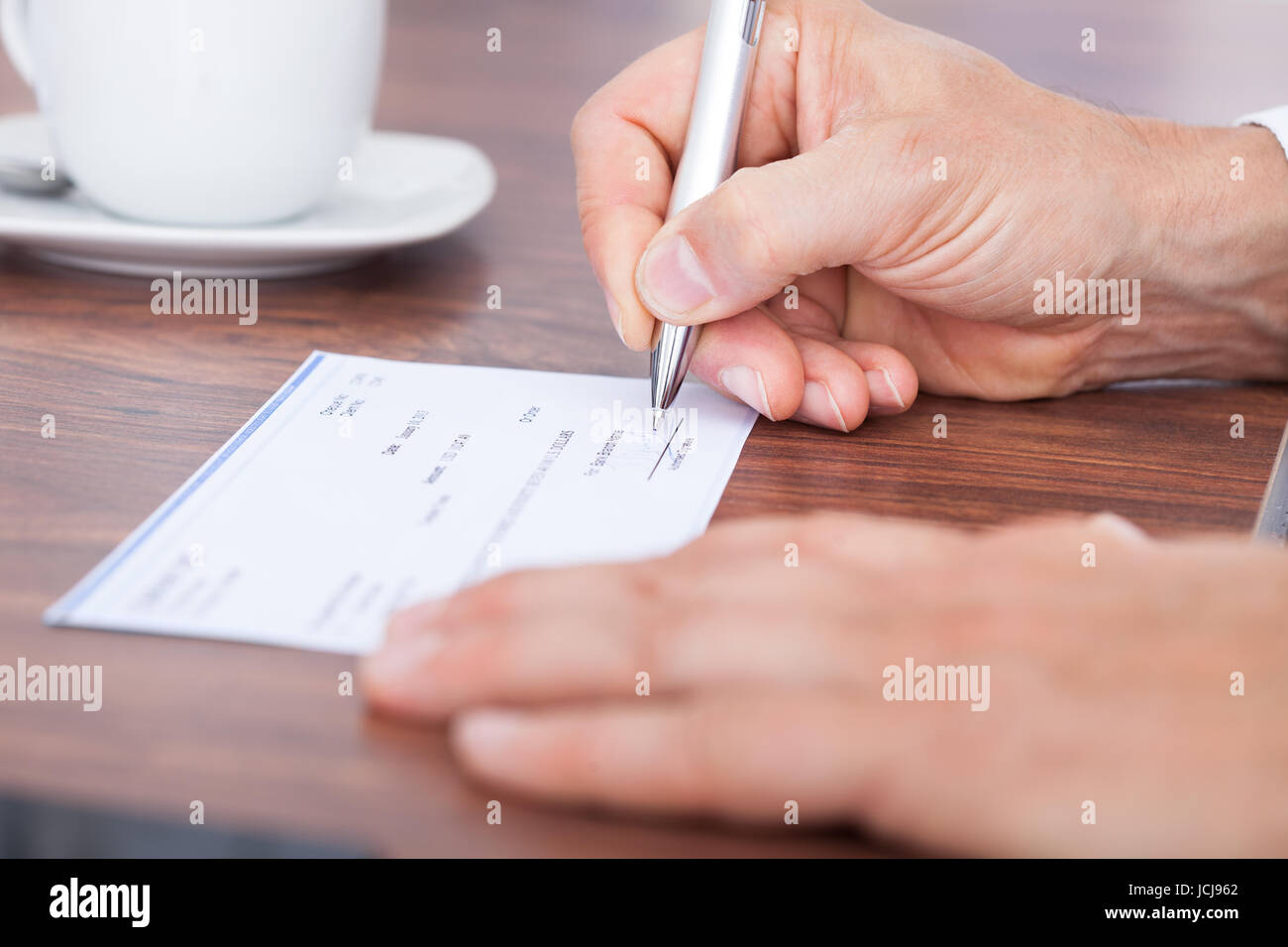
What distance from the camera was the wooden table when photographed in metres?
0.36

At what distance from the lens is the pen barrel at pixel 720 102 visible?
0.67m

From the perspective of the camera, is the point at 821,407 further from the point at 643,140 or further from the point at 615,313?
the point at 643,140

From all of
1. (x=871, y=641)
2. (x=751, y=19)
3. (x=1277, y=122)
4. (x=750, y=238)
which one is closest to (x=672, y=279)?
(x=750, y=238)

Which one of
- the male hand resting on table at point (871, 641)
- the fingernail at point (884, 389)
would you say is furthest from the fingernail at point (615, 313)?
the fingernail at point (884, 389)

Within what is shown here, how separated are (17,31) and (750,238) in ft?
1.72

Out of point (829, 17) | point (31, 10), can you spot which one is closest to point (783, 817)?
point (829, 17)

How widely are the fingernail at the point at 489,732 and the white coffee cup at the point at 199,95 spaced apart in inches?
19.9

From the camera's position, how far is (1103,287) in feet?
2.35

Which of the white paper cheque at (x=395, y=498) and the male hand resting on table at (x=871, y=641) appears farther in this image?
the white paper cheque at (x=395, y=498)

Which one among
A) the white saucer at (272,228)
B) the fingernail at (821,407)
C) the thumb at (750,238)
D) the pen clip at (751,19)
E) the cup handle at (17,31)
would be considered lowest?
the fingernail at (821,407)

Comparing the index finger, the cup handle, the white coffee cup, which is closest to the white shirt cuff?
the index finger

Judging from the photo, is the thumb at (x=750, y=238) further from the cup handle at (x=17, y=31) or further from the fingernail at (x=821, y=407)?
Answer: the cup handle at (x=17, y=31)

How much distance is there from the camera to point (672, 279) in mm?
639

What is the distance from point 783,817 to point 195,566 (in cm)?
24
